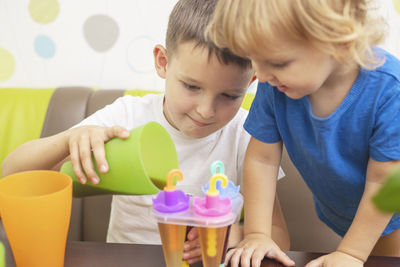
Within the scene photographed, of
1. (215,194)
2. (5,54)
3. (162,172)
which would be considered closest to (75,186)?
(162,172)

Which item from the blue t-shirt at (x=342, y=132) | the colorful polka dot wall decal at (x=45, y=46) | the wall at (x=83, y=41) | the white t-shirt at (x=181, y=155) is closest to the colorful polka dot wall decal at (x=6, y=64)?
the wall at (x=83, y=41)

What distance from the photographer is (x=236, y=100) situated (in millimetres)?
791

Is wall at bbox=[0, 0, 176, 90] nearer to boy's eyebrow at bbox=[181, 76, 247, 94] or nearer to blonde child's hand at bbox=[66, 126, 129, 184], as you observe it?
boy's eyebrow at bbox=[181, 76, 247, 94]

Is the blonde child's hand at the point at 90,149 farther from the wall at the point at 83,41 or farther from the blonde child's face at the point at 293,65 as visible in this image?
the wall at the point at 83,41

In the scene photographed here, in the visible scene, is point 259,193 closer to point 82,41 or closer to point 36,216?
point 36,216

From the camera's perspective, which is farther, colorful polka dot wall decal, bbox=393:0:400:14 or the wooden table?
colorful polka dot wall decal, bbox=393:0:400:14

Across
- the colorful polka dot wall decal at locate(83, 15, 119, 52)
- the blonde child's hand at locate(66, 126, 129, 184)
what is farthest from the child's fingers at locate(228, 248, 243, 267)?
the colorful polka dot wall decal at locate(83, 15, 119, 52)

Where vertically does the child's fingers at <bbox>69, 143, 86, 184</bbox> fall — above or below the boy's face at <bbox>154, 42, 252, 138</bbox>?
below

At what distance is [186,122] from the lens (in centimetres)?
84

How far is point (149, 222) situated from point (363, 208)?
1.74 ft

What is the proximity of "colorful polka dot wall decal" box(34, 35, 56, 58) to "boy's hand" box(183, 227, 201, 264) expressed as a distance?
1212mm

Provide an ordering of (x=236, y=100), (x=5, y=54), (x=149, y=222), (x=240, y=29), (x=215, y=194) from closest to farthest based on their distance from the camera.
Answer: (x=215, y=194), (x=240, y=29), (x=236, y=100), (x=149, y=222), (x=5, y=54)

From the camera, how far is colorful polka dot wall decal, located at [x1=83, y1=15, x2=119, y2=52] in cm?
146

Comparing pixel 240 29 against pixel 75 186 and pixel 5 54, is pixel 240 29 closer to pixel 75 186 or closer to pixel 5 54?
pixel 75 186
